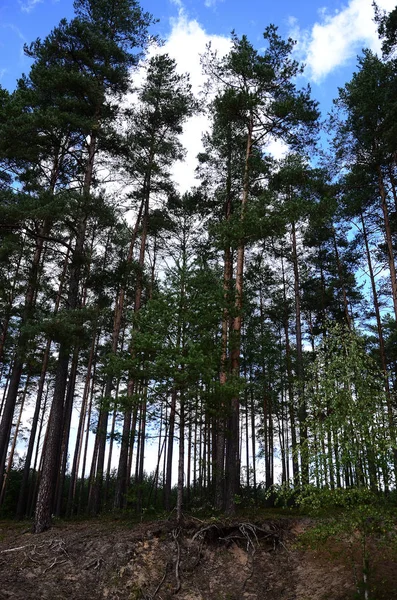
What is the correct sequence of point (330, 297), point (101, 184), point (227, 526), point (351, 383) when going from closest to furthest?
point (351, 383) → point (227, 526) → point (101, 184) → point (330, 297)

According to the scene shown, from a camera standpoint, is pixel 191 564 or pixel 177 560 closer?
pixel 177 560

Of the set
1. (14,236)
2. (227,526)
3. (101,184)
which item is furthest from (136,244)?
(227,526)

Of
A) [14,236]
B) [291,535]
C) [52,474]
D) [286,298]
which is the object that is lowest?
[291,535]

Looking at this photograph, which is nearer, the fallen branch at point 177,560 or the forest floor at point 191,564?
the forest floor at point 191,564

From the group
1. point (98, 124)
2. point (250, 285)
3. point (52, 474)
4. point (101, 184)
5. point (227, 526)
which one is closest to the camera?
point (227, 526)

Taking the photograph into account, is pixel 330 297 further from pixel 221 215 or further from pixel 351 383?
pixel 351 383

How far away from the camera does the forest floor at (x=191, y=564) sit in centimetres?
762

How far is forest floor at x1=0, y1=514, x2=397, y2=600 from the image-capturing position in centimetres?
762

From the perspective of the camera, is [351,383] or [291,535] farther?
[291,535]

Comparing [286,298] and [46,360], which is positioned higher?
[286,298]

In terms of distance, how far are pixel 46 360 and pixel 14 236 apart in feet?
21.4

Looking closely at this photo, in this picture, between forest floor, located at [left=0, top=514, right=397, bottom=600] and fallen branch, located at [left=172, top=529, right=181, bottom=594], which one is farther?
fallen branch, located at [left=172, top=529, right=181, bottom=594]

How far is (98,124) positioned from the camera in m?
13.1

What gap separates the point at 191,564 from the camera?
8.47 metres
